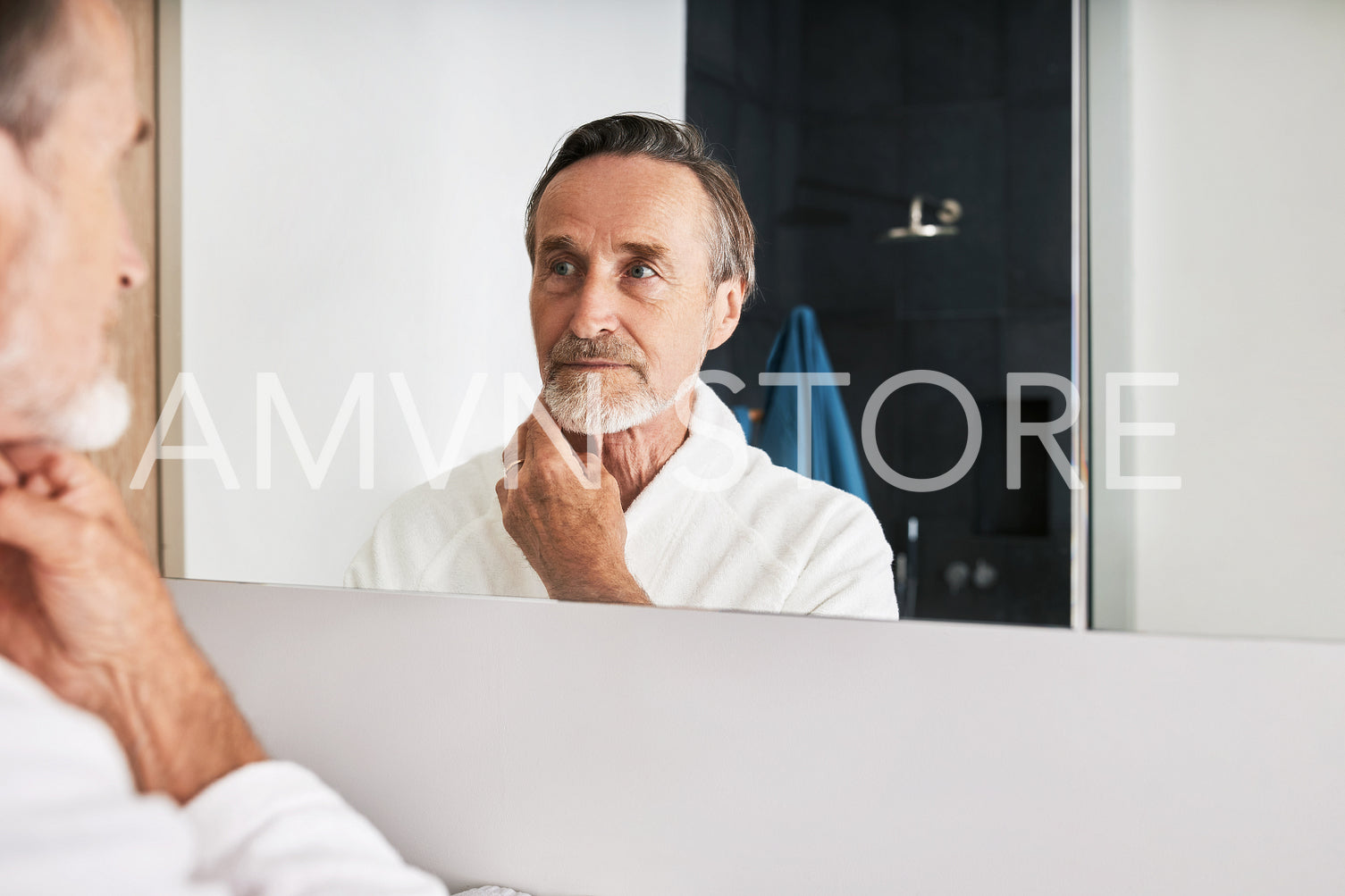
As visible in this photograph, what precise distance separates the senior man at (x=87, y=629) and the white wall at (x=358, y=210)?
89 mm

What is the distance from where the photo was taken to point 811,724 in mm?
897

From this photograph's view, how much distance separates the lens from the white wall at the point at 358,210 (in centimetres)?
88

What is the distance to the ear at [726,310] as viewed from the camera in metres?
0.83

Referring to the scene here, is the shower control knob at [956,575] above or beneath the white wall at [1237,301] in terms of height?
beneath

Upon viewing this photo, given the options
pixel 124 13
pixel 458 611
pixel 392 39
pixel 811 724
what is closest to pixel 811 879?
pixel 811 724

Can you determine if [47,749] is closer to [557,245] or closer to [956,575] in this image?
[557,245]

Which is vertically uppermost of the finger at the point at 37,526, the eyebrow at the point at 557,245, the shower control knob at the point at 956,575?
the eyebrow at the point at 557,245

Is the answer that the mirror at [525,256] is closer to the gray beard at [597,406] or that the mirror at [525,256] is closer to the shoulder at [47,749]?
the gray beard at [597,406]

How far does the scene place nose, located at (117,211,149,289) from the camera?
35.3 inches

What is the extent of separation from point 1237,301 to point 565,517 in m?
0.59

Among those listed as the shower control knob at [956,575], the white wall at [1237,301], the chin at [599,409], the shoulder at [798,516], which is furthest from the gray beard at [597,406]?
the white wall at [1237,301]

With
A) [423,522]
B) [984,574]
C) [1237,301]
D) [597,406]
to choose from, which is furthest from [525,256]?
[1237,301]

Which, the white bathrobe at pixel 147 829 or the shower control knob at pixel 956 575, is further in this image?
the shower control knob at pixel 956 575

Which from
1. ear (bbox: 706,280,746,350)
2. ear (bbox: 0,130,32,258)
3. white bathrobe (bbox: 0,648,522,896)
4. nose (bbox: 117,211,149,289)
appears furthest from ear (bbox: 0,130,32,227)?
ear (bbox: 706,280,746,350)
